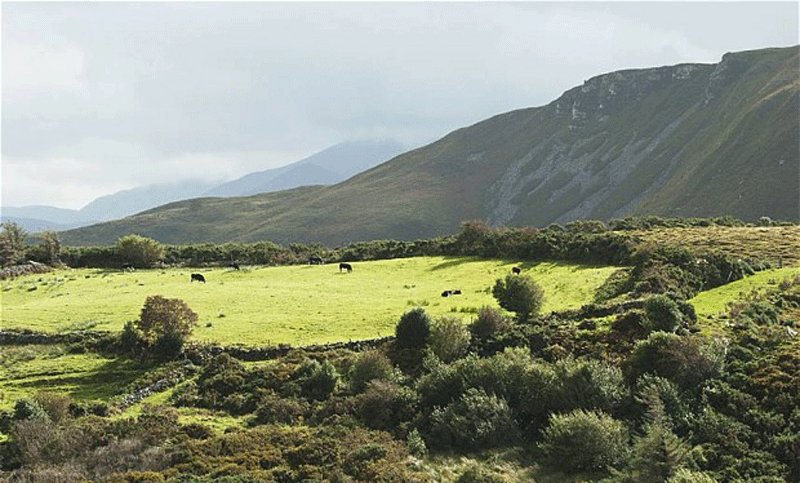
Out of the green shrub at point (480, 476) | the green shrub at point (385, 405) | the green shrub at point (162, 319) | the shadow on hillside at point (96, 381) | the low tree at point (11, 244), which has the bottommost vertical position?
the green shrub at point (480, 476)

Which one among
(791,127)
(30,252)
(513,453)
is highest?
(791,127)

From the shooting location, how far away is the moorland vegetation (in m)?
22.9

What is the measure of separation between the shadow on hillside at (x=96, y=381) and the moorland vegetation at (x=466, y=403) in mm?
613

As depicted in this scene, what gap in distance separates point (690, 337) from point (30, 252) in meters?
77.1

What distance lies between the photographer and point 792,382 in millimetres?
26531

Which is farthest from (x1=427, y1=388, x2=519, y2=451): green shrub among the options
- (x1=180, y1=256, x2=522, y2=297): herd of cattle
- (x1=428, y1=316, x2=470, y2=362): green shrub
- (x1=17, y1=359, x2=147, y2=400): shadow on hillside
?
(x1=180, y1=256, x2=522, y2=297): herd of cattle

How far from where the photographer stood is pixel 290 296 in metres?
49.6

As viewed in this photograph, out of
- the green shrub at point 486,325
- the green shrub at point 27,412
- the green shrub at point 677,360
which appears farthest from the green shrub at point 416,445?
the green shrub at point 27,412

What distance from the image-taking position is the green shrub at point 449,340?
110ft

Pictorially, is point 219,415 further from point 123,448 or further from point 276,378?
point 123,448

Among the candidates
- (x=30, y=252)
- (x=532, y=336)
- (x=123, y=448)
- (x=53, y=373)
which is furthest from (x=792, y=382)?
(x=30, y=252)

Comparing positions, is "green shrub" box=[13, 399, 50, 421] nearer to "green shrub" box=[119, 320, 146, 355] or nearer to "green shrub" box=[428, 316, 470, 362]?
"green shrub" box=[119, 320, 146, 355]

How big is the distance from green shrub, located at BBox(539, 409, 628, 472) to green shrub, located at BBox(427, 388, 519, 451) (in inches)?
87.6

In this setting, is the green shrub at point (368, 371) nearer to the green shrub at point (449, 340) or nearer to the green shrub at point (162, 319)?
the green shrub at point (449, 340)
